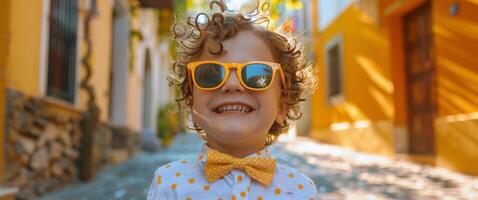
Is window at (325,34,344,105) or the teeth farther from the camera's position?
window at (325,34,344,105)

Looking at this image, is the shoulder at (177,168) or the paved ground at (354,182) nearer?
the shoulder at (177,168)

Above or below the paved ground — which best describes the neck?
above

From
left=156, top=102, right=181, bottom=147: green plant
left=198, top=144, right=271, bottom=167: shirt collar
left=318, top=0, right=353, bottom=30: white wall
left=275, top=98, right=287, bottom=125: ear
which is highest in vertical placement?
left=318, top=0, right=353, bottom=30: white wall

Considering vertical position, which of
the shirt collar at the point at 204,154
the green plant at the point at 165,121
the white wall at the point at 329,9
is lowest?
the green plant at the point at 165,121

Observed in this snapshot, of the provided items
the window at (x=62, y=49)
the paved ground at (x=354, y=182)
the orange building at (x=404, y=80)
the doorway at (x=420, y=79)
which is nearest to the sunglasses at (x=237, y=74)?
the paved ground at (x=354, y=182)

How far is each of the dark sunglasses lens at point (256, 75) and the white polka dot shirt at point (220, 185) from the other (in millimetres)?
217

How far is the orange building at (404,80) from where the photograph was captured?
582cm

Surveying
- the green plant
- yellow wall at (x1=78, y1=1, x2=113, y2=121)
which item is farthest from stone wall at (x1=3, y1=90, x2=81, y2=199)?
the green plant

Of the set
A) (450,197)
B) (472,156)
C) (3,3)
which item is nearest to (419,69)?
(472,156)

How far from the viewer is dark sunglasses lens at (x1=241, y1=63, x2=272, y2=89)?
1.36 metres

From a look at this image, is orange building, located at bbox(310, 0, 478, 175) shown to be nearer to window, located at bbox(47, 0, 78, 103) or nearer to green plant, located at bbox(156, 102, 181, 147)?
green plant, located at bbox(156, 102, 181, 147)

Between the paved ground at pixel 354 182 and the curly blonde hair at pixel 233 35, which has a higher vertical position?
the curly blonde hair at pixel 233 35

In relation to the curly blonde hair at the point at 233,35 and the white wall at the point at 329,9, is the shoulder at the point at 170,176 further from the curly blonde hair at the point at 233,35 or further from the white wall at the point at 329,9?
the white wall at the point at 329,9

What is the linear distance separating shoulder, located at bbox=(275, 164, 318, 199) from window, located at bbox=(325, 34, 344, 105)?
31.0 ft
